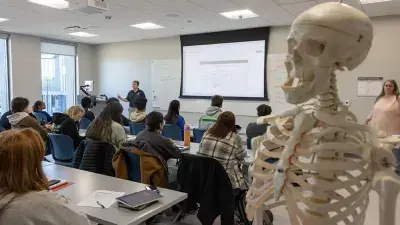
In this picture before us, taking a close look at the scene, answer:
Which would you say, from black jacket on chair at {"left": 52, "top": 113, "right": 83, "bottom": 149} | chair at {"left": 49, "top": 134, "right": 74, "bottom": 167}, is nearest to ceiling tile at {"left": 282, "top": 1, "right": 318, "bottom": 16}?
black jacket on chair at {"left": 52, "top": 113, "right": 83, "bottom": 149}

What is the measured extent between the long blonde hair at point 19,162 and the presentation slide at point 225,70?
5.86 metres

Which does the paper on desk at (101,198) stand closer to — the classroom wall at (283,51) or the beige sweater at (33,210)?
the beige sweater at (33,210)

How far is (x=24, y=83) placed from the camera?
790 centimetres

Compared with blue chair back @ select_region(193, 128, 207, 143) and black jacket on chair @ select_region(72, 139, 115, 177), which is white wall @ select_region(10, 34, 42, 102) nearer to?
blue chair back @ select_region(193, 128, 207, 143)

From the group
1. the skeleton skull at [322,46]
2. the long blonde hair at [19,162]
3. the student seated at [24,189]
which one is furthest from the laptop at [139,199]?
the skeleton skull at [322,46]

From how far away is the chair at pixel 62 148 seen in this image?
12.2 ft

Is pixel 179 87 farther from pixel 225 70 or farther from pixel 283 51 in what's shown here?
pixel 283 51

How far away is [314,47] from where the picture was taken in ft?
3.08

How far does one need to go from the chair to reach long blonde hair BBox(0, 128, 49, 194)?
2.35 metres

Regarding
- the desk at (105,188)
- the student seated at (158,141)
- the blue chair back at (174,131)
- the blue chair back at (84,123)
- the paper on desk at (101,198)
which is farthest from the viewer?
the blue chair back at (84,123)

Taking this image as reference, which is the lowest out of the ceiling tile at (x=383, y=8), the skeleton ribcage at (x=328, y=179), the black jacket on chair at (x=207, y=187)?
the black jacket on chair at (x=207, y=187)

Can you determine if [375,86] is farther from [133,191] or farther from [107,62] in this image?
[107,62]

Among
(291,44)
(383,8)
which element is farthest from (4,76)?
(291,44)

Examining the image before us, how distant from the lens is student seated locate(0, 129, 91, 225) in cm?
137
